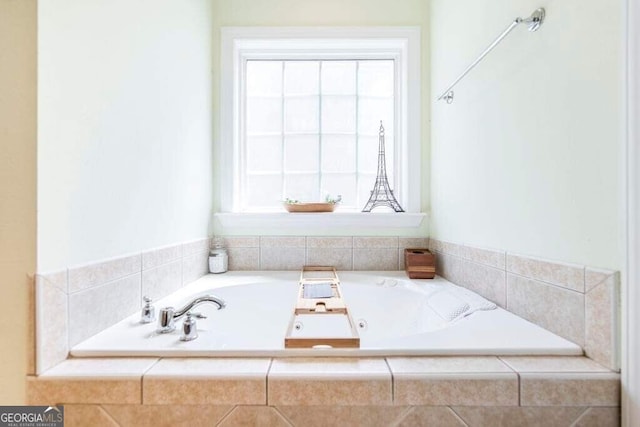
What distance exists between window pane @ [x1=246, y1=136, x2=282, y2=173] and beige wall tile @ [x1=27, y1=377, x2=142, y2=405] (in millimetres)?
1582

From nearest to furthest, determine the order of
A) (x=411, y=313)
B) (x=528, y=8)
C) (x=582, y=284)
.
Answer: (x=582, y=284)
(x=528, y=8)
(x=411, y=313)

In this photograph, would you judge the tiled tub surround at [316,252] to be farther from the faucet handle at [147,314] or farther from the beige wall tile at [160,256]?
the faucet handle at [147,314]

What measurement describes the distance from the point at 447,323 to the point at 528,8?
117cm

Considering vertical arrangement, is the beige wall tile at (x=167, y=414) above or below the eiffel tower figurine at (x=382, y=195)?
below

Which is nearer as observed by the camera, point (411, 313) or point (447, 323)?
point (447, 323)

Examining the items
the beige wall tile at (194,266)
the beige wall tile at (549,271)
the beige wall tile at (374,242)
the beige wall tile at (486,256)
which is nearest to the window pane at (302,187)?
the beige wall tile at (374,242)

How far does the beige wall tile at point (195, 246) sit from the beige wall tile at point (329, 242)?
0.61m

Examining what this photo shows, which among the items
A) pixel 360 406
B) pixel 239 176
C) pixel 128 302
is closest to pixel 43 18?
pixel 128 302

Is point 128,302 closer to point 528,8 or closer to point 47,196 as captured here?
point 47,196

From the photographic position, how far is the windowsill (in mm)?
1989

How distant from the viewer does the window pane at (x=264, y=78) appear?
7.20ft

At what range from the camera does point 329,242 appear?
201 cm

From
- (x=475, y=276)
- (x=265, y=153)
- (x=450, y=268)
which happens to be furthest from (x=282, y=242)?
(x=475, y=276)

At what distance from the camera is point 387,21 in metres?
2.01
